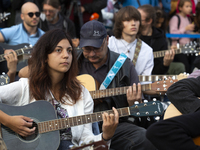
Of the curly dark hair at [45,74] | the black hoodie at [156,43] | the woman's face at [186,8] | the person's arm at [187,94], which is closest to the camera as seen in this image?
the person's arm at [187,94]

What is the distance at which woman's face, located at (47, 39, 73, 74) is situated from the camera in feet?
8.75

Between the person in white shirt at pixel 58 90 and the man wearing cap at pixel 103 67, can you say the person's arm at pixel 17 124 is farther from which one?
the man wearing cap at pixel 103 67

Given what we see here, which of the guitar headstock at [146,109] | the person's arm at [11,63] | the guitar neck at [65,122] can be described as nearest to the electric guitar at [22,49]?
the person's arm at [11,63]

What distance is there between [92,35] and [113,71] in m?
0.47

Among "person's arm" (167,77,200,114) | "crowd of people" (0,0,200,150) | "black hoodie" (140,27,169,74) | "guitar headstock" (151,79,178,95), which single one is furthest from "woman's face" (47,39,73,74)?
"black hoodie" (140,27,169,74)

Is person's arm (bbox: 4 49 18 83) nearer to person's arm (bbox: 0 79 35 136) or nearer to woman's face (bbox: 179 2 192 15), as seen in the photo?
person's arm (bbox: 0 79 35 136)

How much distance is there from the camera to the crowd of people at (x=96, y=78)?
7.14ft

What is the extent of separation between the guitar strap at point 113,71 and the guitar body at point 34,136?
38.6 inches

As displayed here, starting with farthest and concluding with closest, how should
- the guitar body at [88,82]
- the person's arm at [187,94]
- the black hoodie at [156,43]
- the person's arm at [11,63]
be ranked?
the black hoodie at [156,43] → the person's arm at [11,63] → the guitar body at [88,82] → the person's arm at [187,94]

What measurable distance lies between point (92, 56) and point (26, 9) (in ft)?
7.06

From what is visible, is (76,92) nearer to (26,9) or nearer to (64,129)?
(64,129)

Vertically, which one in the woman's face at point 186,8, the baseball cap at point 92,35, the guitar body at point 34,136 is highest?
the woman's face at point 186,8

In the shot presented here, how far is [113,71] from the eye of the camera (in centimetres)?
342

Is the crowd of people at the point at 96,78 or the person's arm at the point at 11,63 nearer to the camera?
the crowd of people at the point at 96,78
